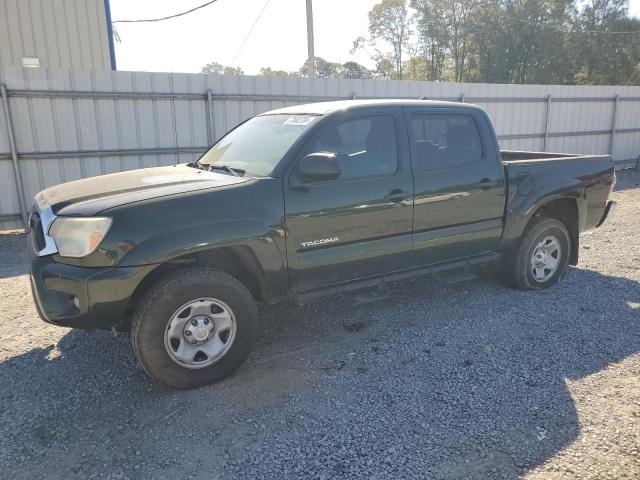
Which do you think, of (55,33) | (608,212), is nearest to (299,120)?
(608,212)

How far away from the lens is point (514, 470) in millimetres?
2639

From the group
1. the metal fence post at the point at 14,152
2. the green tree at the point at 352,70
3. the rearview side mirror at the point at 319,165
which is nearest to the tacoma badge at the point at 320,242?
the rearview side mirror at the point at 319,165

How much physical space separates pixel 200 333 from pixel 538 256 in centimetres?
367

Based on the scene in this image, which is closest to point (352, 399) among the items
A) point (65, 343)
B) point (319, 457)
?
point (319, 457)

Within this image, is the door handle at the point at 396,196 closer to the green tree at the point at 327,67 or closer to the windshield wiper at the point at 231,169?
the windshield wiper at the point at 231,169

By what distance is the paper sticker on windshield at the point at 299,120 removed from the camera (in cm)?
404

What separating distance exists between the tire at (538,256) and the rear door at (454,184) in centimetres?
38

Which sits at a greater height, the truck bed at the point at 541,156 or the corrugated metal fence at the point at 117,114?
the corrugated metal fence at the point at 117,114

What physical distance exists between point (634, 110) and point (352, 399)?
16602 millimetres

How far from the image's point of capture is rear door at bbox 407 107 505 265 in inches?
173

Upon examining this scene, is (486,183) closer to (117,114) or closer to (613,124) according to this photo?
(117,114)

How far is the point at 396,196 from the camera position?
418cm

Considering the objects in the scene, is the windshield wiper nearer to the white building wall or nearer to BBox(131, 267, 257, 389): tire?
BBox(131, 267, 257, 389): tire

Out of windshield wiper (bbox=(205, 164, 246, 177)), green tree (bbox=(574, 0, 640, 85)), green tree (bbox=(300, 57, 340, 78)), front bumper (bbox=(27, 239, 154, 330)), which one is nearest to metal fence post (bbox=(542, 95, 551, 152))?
windshield wiper (bbox=(205, 164, 246, 177))
